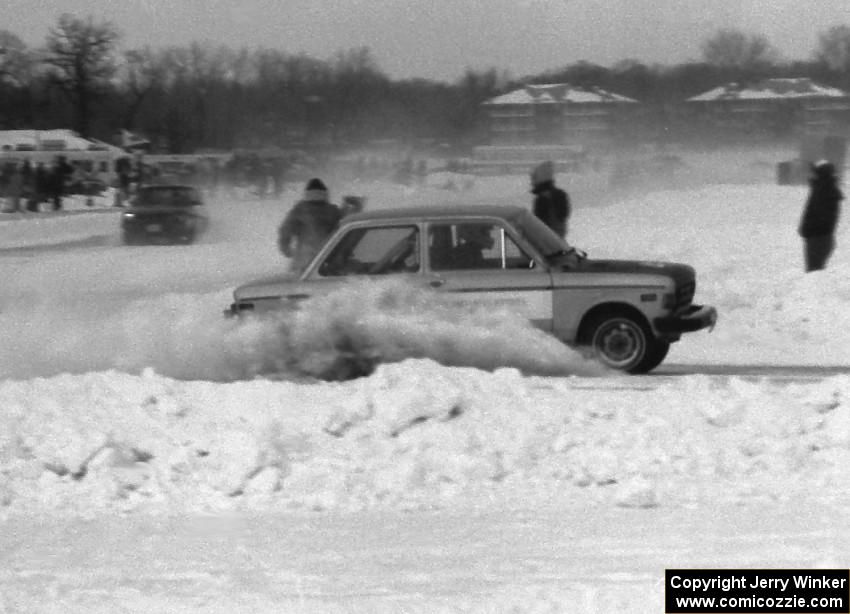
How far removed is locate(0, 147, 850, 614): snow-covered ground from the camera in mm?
6672

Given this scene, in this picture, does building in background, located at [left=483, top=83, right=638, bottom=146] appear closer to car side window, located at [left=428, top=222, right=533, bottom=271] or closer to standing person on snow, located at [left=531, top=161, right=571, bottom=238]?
standing person on snow, located at [left=531, top=161, right=571, bottom=238]

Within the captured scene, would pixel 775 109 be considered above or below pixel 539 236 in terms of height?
above

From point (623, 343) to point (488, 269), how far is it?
1.27m

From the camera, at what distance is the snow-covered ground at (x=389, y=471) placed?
667 centimetres

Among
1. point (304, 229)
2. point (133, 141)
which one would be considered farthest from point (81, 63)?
point (304, 229)

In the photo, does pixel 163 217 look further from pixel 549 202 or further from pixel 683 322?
pixel 683 322

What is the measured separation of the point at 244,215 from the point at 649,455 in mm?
25573

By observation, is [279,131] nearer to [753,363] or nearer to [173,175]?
[173,175]

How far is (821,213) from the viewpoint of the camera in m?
17.0

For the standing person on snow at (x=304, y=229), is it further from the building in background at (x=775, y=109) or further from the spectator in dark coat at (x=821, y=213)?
the building in background at (x=775, y=109)

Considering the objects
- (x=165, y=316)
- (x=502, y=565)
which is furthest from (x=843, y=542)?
(x=165, y=316)

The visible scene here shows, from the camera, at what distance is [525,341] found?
1122cm

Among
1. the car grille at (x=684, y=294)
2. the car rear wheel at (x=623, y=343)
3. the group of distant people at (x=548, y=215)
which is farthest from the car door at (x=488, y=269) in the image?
the group of distant people at (x=548, y=215)

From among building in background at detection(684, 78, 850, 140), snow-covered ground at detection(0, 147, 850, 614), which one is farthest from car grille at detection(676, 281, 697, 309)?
building in background at detection(684, 78, 850, 140)
